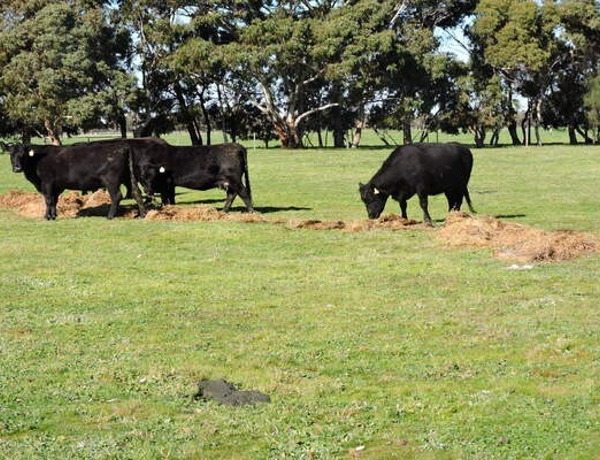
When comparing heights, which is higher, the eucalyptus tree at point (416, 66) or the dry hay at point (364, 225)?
the eucalyptus tree at point (416, 66)

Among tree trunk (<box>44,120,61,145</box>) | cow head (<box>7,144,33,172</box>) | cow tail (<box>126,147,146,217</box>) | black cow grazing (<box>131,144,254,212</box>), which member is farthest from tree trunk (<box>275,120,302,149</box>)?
cow head (<box>7,144,33,172</box>)

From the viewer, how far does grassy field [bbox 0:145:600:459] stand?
7.38 metres

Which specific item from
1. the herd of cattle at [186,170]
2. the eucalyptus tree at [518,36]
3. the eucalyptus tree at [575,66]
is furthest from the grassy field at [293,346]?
the eucalyptus tree at [575,66]

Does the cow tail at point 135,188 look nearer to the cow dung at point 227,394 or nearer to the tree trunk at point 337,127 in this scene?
the cow dung at point 227,394

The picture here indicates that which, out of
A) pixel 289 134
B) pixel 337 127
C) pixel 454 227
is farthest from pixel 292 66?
pixel 454 227

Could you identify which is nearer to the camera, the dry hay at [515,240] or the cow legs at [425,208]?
the dry hay at [515,240]

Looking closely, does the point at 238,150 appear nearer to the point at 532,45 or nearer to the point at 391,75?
the point at 391,75

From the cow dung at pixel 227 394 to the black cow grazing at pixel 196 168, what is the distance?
1522cm

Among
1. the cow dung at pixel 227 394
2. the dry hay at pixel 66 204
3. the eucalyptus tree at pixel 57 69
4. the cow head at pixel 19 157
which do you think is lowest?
the cow dung at pixel 227 394

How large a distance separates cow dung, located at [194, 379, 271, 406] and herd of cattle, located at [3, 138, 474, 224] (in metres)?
12.8

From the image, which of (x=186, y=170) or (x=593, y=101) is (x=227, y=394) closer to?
(x=186, y=170)

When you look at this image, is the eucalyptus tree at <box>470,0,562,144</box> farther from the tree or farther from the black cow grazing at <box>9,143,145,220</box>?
the black cow grazing at <box>9,143,145,220</box>

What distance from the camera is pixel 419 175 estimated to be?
21578mm

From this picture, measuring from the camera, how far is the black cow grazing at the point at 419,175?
2164 cm
